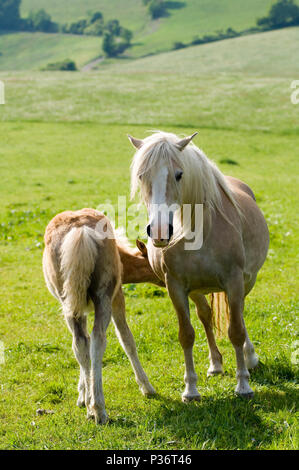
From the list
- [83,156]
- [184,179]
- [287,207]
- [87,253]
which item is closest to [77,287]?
[87,253]

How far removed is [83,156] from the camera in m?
28.3

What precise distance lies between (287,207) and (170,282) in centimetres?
1238

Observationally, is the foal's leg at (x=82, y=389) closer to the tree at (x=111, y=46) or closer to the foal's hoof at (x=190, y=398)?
the foal's hoof at (x=190, y=398)

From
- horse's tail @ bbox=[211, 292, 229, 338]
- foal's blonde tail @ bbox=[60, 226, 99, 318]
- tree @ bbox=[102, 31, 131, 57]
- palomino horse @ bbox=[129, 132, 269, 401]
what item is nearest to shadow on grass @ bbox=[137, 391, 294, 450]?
palomino horse @ bbox=[129, 132, 269, 401]

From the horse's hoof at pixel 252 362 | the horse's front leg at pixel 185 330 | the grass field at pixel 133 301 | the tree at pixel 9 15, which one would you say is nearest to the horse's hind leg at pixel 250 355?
the horse's hoof at pixel 252 362

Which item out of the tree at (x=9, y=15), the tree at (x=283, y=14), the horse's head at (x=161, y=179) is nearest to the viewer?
the horse's head at (x=161, y=179)

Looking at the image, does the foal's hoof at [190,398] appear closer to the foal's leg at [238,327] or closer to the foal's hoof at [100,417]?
the foal's leg at [238,327]

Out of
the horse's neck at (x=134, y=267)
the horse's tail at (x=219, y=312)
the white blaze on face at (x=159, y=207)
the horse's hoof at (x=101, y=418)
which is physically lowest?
the horse's hoof at (x=101, y=418)

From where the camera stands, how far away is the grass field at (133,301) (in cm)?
550

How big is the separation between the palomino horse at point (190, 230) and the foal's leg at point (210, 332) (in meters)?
0.67

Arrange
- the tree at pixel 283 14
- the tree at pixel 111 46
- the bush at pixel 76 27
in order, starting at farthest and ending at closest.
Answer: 1. the bush at pixel 76 27
2. the tree at pixel 111 46
3. the tree at pixel 283 14

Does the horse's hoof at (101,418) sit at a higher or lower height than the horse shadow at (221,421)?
lower

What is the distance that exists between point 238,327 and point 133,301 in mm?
4393

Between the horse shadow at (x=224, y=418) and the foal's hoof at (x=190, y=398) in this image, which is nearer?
the horse shadow at (x=224, y=418)
